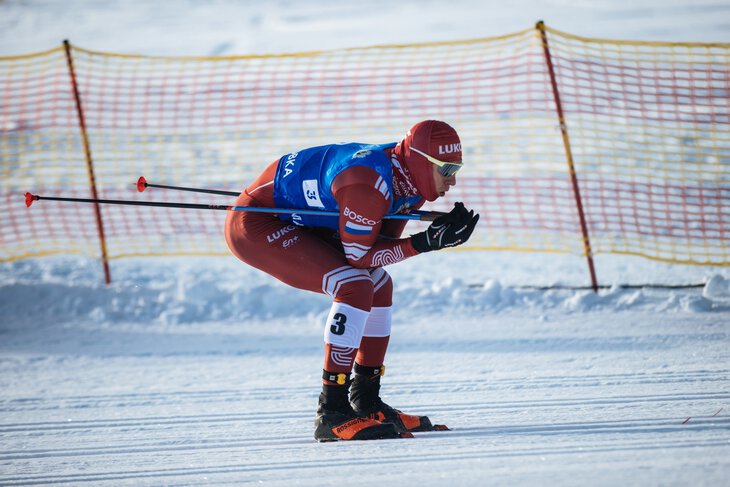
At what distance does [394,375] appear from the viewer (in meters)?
5.34

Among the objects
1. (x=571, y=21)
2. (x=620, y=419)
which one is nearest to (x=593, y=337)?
(x=620, y=419)

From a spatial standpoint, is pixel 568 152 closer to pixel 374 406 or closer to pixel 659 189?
pixel 659 189

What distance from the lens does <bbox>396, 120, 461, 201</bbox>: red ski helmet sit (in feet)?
12.8

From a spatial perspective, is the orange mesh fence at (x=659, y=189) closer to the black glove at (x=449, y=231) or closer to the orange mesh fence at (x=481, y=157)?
the orange mesh fence at (x=481, y=157)

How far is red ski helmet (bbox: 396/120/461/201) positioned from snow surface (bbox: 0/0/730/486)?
125cm

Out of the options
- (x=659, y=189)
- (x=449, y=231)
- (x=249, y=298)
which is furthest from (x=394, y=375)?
(x=659, y=189)

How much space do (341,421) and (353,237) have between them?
912 mm

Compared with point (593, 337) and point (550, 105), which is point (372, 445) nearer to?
point (593, 337)

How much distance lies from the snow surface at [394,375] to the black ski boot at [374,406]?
0.63ft

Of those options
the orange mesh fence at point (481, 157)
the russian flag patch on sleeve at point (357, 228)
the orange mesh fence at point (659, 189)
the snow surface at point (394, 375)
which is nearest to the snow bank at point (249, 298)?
the snow surface at point (394, 375)

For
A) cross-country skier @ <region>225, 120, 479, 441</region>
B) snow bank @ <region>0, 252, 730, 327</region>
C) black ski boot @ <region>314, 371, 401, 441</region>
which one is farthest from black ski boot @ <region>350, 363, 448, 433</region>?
snow bank @ <region>0, 252, 730, 327</region>

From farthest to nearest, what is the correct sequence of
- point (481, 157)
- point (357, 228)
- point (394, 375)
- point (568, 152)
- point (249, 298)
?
point (481, 157) < point (249, 298) < point (568, 152) < point (394, 375) < point (357, 228)

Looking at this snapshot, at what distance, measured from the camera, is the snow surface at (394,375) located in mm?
3596

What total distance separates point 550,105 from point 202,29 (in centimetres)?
1139
